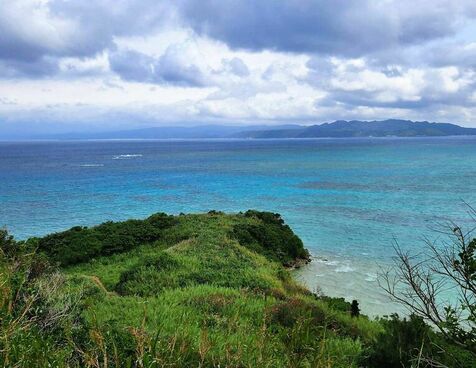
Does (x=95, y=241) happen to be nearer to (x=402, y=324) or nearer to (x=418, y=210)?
(x=402, y=324)

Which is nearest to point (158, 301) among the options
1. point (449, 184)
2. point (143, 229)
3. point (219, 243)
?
point (219, 243)

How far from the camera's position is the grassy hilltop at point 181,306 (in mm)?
4375

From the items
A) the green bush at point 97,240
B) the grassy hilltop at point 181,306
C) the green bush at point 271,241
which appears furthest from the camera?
the green bush at point 271,241

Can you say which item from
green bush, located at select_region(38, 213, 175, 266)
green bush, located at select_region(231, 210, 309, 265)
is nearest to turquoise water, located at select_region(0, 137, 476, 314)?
green bush, located at select_region(231, 210, 309, 265)

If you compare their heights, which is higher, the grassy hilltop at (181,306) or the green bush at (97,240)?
the grassy hilltop at (181,306)

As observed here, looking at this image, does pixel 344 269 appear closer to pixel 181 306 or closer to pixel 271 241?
pixel 271 241

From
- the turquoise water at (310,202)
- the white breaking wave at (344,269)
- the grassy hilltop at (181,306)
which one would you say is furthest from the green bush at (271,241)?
the white breaking wave at (344,269)

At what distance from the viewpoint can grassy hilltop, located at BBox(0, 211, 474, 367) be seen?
4375 millimetres

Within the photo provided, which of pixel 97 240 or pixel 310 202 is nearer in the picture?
pixel 97 240

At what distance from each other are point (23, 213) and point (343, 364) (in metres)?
47.5

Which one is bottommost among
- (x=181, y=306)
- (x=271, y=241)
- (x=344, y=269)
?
(x=344, y=269)

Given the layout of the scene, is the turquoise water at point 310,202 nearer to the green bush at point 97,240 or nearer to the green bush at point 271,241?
the green bush at point 271,241

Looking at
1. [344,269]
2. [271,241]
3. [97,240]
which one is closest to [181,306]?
[344,269]

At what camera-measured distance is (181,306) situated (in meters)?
14.2
